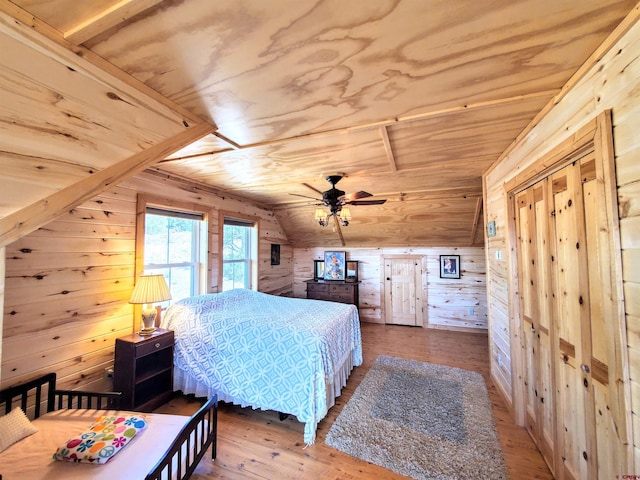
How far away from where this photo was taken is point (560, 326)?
5.28ft

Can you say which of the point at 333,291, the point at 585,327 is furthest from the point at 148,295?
the point at 333,291

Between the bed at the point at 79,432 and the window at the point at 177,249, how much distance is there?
127 cm

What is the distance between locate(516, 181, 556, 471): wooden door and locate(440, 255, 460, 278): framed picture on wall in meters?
3.02

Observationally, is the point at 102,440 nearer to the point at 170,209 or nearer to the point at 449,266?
the point at 170,209

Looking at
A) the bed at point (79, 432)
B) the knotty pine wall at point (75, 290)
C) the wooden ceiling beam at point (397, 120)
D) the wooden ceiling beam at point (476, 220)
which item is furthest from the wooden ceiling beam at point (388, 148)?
the knotty pine wall at point (75, 290)

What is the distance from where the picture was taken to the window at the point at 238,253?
13.5 ft

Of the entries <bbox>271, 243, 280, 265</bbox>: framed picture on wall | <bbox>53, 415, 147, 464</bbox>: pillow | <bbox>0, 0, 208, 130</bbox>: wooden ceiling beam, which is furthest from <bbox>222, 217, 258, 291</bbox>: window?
<bbox>0, 0, 208, 130</bbox>: wooden ceiling beam

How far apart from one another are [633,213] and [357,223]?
4043 mm

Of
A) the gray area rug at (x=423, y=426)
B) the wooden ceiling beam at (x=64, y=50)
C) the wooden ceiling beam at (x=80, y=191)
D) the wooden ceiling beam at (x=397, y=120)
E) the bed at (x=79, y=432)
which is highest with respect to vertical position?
the wooden ceiling beam at (x=397, y=120)

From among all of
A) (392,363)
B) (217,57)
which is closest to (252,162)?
(217,57)

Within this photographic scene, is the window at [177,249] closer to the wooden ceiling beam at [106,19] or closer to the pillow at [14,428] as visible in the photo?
the pillow at [14,428]

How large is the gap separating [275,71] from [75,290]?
2.58 m

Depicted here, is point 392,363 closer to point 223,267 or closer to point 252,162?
point 223,267

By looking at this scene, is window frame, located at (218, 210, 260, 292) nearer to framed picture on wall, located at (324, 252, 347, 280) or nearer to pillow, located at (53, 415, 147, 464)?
framed picture on wall, located at (324, 252, 347, 280)
